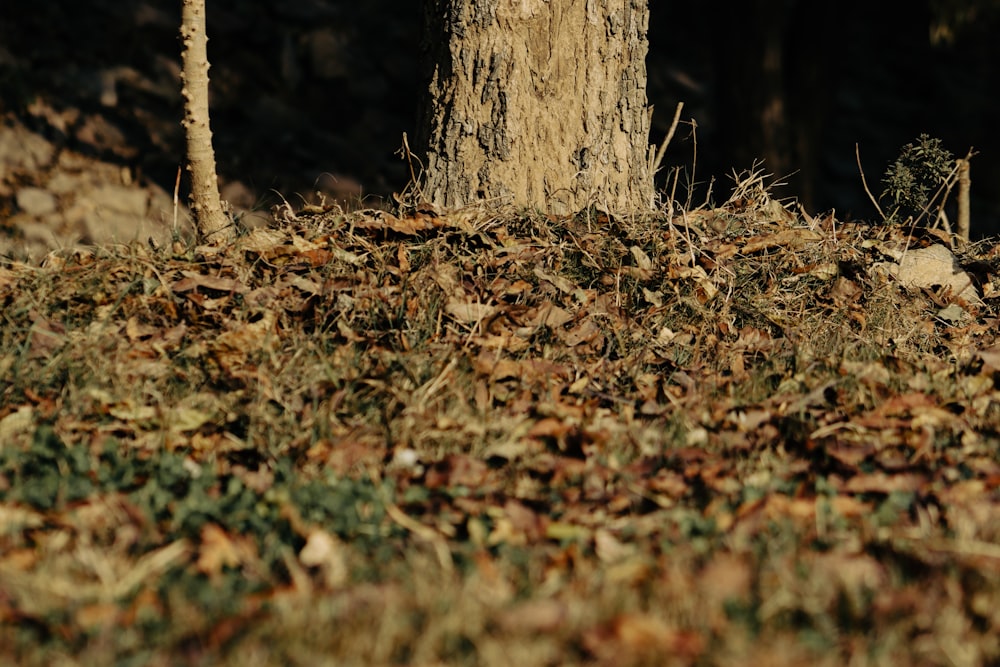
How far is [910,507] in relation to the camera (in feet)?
9.70

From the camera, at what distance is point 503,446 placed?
3395mm

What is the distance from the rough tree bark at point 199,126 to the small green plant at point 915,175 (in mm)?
3167

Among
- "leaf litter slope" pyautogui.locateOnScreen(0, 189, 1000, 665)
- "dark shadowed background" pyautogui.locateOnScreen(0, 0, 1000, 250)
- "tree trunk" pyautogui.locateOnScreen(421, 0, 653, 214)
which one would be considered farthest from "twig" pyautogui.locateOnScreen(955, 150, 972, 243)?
"dark shadowed background" pyautogui.locateOnScreen(0, 0, 1000, 250)

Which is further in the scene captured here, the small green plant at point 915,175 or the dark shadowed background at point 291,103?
the dark shadowed background at point 291,103

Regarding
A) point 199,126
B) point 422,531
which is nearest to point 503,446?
point 422,531

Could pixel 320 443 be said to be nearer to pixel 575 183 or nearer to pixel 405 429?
pixel 405 429

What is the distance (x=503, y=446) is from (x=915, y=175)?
9.84 feet

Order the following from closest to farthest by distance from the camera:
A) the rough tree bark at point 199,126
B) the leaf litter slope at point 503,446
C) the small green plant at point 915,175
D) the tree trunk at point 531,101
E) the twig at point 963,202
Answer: the leaf litter slope at point 503,446 < the rough tree bark at point 199,126 < the tree trunk at point 531,101 < the small green plant at point 915,175 < the twig at point 963,202

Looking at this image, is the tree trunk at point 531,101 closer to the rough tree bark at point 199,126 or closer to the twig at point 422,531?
the rough tree bark at point 199,126

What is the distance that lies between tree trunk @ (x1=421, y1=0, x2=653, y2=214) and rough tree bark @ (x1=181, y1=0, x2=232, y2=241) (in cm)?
98

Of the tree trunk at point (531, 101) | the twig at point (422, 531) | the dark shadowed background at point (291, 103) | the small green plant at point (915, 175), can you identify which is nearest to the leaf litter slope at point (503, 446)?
the twig at point (422, 531)

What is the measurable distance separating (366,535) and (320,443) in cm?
63

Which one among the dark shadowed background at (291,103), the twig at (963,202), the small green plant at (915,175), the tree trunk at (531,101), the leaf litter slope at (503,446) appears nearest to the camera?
the leaf litter slope at (503,446)

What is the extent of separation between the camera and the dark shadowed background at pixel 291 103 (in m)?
8.78
